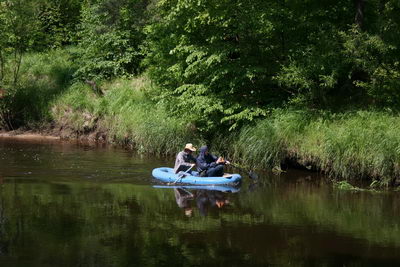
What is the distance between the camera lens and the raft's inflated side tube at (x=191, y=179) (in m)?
16.7

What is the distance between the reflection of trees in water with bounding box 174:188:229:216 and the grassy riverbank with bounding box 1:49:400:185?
318cm

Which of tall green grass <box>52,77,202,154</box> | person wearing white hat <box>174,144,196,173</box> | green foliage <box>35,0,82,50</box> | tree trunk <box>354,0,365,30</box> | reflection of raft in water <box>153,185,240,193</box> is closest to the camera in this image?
reflection of raft in water <box>153,185,240,193</box>

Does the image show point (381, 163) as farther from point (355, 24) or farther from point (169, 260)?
point (169, 260)

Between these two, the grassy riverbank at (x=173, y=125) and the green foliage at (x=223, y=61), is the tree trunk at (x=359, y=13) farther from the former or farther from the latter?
the grassy riverbank at (x=173, y=125)

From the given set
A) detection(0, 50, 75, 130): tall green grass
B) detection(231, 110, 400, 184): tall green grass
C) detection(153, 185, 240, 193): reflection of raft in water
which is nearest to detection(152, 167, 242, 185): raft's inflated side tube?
detection(153, 185, 240, 193): reflection of raft in water

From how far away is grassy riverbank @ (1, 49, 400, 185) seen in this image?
16.6m

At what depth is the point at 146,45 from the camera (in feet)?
94.1

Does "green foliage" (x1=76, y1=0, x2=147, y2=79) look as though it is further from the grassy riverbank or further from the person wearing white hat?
the person wearing white hat

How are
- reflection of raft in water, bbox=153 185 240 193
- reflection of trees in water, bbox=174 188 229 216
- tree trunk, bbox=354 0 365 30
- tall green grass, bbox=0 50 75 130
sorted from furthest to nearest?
tall green grass, bbox=0 50 75 130, tree trunk, bbox=354 0 365 30, reflection of raft in water, bbox=153 185 240 193, reflection of trees in water, bbox=174 188 229 216

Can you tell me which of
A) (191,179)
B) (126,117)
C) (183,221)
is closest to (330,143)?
(191,179)

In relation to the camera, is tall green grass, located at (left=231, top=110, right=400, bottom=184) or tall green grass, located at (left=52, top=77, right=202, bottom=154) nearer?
Result: tall green grass, located at (left=231, top=110, right=400, bottom=184)

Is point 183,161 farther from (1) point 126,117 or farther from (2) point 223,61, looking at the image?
(1) point 126,117

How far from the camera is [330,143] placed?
1695 cm

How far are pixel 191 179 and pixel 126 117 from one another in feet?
25.0
